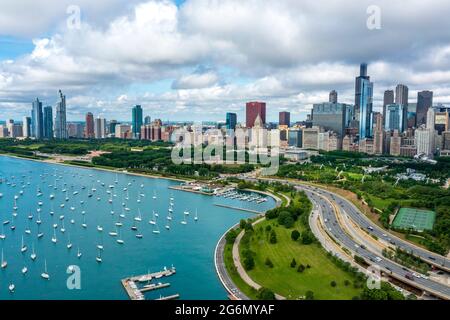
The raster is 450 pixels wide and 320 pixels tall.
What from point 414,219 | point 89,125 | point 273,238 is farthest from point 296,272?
point 89,125

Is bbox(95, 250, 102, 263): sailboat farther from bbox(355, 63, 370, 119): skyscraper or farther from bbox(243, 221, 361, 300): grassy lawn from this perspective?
bbox(355, 63, 370, 119): skyscraper

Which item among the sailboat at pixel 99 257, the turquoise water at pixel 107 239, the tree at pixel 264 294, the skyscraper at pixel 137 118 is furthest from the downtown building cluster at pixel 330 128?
the tree at pixel 264 294

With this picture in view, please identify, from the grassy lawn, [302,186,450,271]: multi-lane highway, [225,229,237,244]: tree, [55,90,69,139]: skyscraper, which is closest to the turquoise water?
[225,229,237,244]: tree

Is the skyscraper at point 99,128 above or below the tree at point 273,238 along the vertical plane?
above

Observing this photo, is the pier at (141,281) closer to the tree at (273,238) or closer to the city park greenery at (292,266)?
the city park greenery at (292,266)
